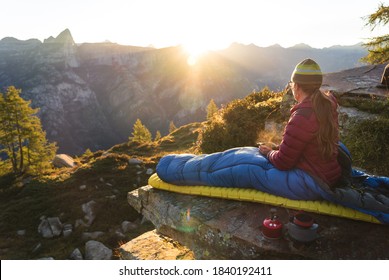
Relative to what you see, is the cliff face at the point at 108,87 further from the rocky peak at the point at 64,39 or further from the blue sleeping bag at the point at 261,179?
the blue sleeping bag at the point at 261,179

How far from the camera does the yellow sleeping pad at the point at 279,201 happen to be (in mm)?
4449

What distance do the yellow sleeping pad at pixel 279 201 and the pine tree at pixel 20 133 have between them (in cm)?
2472

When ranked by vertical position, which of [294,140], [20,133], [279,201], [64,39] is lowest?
[20,133]

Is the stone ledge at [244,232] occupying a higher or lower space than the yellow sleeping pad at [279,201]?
lower

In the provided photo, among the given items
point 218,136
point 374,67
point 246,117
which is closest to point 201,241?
point 218,136

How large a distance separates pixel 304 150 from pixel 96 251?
411 inches

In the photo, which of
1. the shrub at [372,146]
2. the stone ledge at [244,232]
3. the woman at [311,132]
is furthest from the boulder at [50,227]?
the shrub at [372,146]

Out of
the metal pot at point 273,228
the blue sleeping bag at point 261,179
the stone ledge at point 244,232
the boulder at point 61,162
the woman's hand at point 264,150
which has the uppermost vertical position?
the woman's hand at point 264,150

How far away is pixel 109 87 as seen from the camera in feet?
593

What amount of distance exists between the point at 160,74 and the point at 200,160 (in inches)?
7226

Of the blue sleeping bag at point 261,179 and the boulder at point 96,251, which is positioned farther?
the boulder at point 96,251

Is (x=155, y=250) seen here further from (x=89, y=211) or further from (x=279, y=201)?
(x=89, y=211)

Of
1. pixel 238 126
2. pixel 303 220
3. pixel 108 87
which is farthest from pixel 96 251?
pixel 108 87
